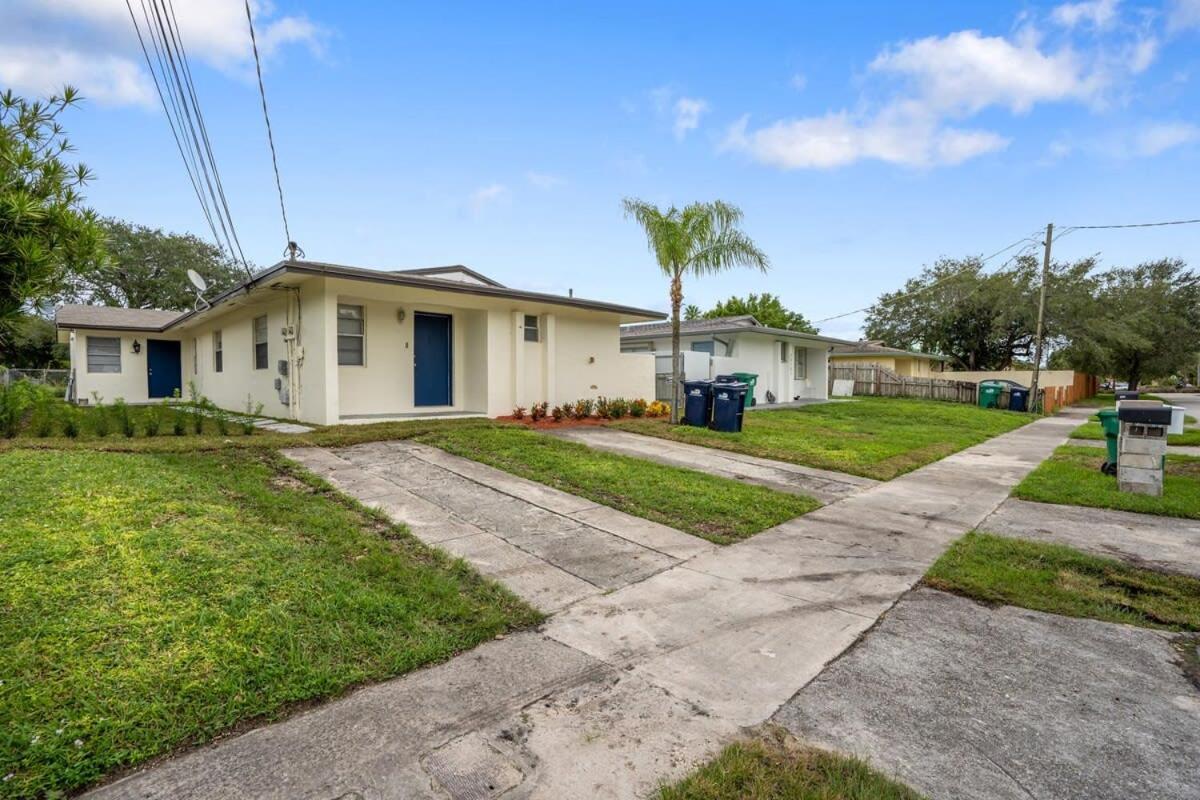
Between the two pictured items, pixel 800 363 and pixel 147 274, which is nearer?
pixel 800 363

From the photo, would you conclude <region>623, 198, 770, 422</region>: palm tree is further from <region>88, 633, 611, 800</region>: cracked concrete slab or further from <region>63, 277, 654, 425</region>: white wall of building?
<region>88, 633, 611, 800</region>: cracked concrete slab

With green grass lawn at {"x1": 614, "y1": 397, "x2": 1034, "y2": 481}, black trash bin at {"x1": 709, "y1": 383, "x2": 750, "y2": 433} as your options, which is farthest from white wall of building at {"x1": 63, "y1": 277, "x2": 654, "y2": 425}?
black trash bin at {"x1": 709, "y1": 383, "x2": 750, "y2": 433}

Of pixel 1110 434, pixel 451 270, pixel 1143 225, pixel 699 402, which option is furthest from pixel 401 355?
pixel 1143 225

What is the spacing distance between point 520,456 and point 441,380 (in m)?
4.93

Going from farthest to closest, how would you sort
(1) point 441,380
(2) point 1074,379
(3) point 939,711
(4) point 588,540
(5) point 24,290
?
(2) point 1074,379
(1) point 441,380
(4) point 588,540
(5) point 24,290
(3) point 939,711

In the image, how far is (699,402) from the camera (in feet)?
38.8

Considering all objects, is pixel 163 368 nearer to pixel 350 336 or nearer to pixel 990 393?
pixel 350 336

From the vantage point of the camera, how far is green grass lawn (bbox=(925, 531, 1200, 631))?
3.63m

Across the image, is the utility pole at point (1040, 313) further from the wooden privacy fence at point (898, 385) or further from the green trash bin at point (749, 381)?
the green trash bin at point (749, 381)

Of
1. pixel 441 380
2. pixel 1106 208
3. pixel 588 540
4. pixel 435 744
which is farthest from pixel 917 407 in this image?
pixel 435 744

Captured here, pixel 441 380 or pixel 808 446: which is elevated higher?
pixel 441 380

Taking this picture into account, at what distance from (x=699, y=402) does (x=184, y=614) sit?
32.5 feet

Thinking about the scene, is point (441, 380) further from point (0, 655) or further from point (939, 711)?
point (939, 711)

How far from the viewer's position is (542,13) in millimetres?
9836
